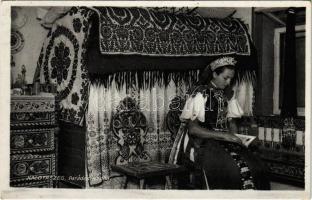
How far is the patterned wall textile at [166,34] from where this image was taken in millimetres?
2389

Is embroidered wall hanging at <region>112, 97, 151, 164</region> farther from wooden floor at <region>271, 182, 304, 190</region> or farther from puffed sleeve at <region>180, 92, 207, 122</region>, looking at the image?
wooden floor at <region>271, 182, 304, 190</region>

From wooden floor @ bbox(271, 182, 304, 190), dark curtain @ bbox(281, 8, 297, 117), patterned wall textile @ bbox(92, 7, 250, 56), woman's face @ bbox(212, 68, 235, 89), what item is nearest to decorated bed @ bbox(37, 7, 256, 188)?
patterned wall textile @ bbox(92, 7, 250, 56)

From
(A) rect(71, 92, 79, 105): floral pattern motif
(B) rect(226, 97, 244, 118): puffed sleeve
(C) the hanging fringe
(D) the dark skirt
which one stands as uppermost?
(C) the hanging fringe

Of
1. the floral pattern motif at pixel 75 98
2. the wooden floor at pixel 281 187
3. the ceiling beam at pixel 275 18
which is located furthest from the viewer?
the ceiling beam at pixel 275 18

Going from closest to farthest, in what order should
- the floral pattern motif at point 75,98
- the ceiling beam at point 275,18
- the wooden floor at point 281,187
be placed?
1. the wooden floor at point 281,187
2. the floral pattern motif at point 75,98
3. the ceiling beam at point 275,18

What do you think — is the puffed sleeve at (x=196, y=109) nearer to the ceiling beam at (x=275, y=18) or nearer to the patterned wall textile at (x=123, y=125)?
the patterned wall textile at (x=123, y=125)

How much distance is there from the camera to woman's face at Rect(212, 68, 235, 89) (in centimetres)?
252

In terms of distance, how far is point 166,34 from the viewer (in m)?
2.53

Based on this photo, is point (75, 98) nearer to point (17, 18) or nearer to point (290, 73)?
point (17, 18)

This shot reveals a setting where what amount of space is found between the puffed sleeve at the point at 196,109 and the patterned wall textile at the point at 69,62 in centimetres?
51

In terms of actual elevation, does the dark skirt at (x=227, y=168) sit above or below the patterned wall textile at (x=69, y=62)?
below

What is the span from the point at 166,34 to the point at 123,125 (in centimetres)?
52

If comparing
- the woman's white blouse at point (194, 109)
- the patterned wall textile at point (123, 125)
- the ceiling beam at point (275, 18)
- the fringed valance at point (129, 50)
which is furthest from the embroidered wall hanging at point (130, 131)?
the ceiling beam at point (275, 18)

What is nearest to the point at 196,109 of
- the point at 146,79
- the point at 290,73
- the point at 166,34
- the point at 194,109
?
the point at 194,109
